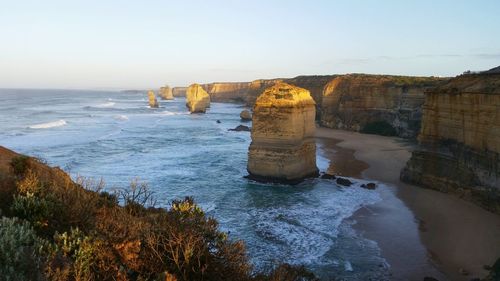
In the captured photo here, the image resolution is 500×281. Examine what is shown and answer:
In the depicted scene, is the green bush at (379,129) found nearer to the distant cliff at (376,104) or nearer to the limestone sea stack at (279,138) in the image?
the distant cliff at (376,104)

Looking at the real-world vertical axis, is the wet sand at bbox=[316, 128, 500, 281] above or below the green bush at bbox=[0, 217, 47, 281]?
below

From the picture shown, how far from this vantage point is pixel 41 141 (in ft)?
127

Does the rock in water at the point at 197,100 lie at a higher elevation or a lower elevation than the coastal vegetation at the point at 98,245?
higher

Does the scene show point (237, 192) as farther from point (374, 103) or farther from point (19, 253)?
point (374, 103)

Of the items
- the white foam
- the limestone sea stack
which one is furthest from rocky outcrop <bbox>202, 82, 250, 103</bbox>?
the white foam

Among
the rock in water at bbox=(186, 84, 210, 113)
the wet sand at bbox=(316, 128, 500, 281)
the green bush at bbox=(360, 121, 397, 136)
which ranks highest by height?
the rock in water at bbox=(186, 84, 210, 113)

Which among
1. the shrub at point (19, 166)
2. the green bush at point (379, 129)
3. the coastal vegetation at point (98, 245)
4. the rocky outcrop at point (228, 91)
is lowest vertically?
the green bush at point (379, 129)

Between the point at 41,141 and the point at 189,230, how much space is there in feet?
122

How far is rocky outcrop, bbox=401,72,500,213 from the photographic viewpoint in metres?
17.6

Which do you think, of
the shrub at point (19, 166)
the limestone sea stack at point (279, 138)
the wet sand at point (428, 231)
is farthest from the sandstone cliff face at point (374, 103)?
the shrub at point (19, 166)

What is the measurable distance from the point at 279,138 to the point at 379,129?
26948 millimetres

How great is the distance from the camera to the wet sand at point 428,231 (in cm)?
1323

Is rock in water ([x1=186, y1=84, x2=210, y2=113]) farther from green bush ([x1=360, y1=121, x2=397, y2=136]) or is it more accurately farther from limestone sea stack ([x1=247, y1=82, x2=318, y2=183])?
limestone sea stack ([x1=247, y1=82, x2=318, y2=183])

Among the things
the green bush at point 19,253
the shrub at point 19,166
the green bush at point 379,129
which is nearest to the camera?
the green bush at point 19,253
